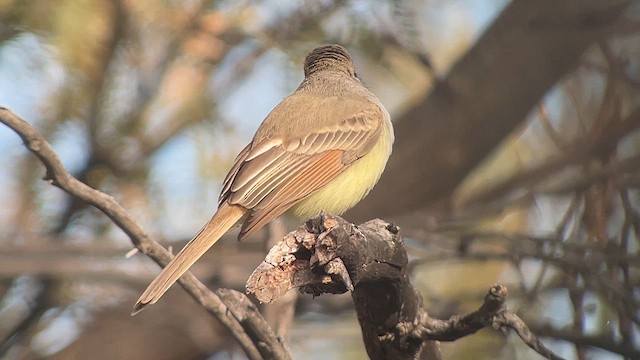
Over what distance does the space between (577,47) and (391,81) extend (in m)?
1.74

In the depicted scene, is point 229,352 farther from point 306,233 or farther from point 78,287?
point 306,233

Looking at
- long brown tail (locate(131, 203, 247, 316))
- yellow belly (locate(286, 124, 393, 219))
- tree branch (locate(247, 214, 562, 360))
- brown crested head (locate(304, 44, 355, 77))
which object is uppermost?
brown crested head (locate(304, 44, 355, 77))

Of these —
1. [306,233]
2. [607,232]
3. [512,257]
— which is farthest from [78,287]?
[306,233]

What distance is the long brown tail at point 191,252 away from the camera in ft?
10.9

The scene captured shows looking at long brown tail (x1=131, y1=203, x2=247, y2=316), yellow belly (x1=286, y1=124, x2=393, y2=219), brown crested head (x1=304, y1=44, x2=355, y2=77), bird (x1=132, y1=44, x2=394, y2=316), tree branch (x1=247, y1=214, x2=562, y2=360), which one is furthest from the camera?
brown crested head (x1=304, y1=44, x2=355, y2=77)

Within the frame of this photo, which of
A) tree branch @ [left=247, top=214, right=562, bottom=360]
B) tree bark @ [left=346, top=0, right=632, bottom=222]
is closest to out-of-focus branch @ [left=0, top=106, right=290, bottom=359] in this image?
tree branch @ [left=247, top=214, right=562, bottom=360]

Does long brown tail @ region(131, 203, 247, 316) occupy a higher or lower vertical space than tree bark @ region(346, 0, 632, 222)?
lower

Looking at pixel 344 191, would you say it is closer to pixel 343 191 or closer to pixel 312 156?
pixel 343 191

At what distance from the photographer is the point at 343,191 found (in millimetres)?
4473

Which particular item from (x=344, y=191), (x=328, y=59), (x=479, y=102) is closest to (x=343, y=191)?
(x=344, y=191)

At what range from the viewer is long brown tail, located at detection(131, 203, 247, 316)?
130 inches

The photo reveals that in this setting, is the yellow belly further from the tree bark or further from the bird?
the tree bark

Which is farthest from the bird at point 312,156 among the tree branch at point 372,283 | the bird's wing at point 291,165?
the tree branch at point 372,283

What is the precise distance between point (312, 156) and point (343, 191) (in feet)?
0.75
